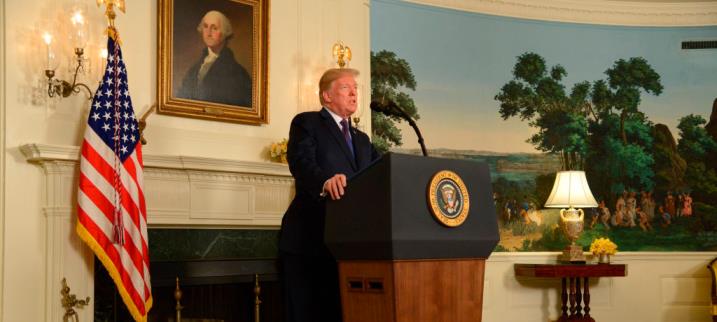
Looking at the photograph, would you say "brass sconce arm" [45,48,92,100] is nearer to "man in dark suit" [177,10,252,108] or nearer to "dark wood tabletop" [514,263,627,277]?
"man in dark suit" [177,10,252,108]

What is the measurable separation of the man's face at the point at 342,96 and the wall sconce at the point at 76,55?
1958 millimetres

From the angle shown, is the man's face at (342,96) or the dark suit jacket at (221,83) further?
the dark suit jacket at (221,83)

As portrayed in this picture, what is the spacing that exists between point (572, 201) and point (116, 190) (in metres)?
4.49

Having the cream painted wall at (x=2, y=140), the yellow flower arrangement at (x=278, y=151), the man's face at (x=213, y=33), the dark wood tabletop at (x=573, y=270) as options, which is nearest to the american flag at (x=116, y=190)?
the cream painted wall at (x=2, y=140)

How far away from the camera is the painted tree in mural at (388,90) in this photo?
7488 millimetres

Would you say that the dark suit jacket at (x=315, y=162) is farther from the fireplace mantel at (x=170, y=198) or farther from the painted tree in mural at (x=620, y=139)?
the painted tree in mural at (x=620, y=139)

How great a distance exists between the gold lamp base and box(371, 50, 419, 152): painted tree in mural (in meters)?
1.86

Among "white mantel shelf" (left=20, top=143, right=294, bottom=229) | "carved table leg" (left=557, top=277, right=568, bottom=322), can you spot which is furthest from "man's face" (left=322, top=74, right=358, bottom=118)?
"carved table leg" (left=557, top=277, right=568, bottom=322)

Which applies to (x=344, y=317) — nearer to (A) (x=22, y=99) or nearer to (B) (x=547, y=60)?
(A) (x=22, y=99)

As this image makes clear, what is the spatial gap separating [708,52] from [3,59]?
272 inches

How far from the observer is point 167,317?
5566mm

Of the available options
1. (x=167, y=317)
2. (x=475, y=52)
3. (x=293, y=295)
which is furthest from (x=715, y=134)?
(x=293, y=295)

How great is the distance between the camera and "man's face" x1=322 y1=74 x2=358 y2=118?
3.70 metres

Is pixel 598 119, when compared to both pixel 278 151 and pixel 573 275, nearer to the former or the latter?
pixel 573 275
